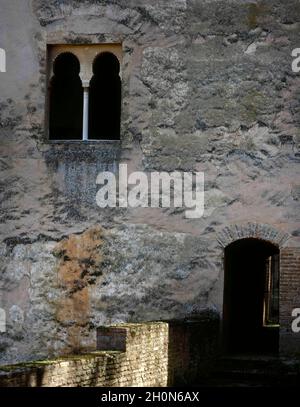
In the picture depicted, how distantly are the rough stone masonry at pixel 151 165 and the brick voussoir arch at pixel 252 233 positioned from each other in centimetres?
2

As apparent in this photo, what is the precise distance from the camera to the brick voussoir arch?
13352 millimetres

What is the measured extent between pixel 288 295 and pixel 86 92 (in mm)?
4425

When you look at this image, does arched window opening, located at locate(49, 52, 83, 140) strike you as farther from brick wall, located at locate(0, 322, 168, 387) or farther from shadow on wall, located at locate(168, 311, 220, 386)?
brick wall, located at locate(0, 322, 168, 387)

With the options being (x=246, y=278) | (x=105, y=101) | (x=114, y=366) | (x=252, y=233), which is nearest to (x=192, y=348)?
(x=252, y=233)

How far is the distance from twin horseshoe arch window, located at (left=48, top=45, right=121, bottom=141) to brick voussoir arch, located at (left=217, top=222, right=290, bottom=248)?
272 centimetres

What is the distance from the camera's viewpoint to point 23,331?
13.8 meters

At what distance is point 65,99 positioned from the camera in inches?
639

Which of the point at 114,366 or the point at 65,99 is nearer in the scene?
the point at 114,366

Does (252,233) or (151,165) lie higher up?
(151,165)

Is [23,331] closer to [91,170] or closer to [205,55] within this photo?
[91,170]

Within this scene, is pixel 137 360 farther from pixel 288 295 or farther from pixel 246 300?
pixel 246 300

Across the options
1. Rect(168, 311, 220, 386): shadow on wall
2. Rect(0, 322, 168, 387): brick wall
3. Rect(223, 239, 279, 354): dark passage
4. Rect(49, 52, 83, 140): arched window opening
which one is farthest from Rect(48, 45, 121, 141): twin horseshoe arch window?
Rect(0, 322, 168, 387): brick wall

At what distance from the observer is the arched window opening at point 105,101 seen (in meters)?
15.8
